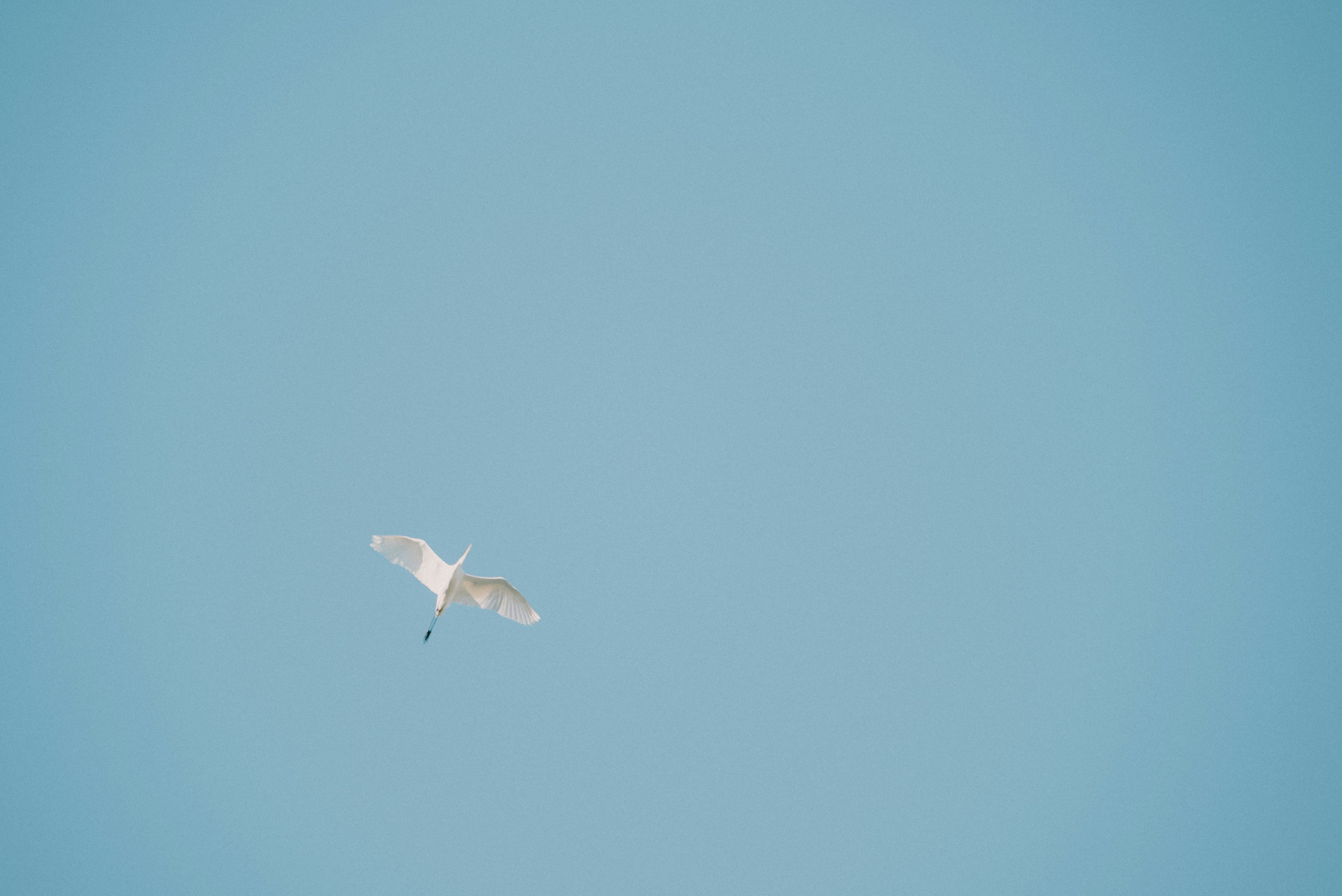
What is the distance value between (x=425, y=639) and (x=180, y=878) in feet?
95.0

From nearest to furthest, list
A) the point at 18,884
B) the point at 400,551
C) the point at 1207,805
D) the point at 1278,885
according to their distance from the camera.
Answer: the point at 400,551 → the point at 18,884 → the point at 1278,885 → the point at 1207,805

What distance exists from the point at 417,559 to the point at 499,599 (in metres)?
1.59

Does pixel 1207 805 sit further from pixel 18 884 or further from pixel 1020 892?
pixel 18 884

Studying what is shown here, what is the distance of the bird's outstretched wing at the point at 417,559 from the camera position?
16.9 m

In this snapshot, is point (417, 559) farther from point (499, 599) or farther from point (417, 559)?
point (499, 599)

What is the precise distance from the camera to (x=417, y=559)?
17328 mm

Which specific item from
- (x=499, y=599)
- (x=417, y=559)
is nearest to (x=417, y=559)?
(x=417, y=559)

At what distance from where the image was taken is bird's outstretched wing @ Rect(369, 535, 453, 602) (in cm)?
1688

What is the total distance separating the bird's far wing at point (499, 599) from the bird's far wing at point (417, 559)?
365mm

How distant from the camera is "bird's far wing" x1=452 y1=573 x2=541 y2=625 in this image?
17.6 metres

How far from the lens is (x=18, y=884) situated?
37.5 metres

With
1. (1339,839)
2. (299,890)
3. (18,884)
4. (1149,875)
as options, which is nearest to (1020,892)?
(1149,875)

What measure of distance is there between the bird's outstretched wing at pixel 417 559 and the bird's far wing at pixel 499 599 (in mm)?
358

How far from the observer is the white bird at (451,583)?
1705 cm
